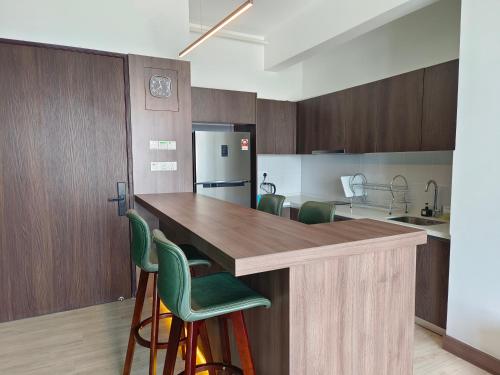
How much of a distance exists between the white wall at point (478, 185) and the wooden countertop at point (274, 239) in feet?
3.11

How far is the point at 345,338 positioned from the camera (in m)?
1.38

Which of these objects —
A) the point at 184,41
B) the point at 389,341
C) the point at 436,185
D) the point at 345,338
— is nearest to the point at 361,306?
the point at 345,338

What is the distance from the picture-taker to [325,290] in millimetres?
1312

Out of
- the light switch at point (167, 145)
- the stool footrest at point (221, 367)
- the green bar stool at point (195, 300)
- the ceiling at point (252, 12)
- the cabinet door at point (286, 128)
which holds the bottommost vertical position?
the stool footrest at point (221, 367)

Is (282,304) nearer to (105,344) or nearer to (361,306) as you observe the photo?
(361,306)

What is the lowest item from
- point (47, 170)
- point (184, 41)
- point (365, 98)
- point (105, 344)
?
point (105, 344)

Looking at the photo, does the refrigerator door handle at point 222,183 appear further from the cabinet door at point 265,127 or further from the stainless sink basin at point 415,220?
the stainless sink basin at point 415,220

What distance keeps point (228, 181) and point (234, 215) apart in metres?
1.98

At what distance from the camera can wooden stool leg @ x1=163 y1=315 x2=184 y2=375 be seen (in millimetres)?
1455

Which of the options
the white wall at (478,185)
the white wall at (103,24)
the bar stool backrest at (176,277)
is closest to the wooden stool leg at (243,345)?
the bar stool backrest at (176,277)

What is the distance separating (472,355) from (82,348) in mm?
2708

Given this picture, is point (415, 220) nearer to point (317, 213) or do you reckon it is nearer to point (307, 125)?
point (317, 213)

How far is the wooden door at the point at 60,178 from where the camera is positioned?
2.80 metres

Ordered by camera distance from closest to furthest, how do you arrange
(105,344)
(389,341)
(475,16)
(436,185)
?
(389,341), (475,16), (105,344), (436,185)
